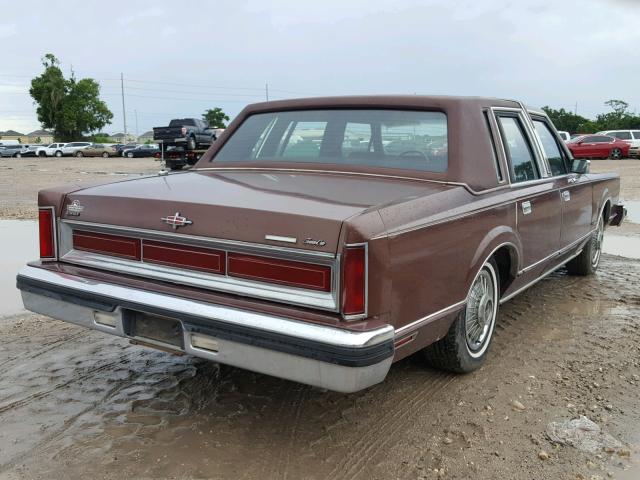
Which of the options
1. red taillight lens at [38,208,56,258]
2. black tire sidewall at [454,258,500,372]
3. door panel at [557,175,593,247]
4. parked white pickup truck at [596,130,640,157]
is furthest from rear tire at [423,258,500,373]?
parked white pickup truck at [596,130,640,157]

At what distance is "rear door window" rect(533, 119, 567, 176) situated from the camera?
15.5ft

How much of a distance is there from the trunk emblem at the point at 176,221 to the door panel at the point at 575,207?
298 cm

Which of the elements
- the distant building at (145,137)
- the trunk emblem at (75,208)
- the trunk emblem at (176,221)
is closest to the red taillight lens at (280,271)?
the trunk emblem at (176,221)

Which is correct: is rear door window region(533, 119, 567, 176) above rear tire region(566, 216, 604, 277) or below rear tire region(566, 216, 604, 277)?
above

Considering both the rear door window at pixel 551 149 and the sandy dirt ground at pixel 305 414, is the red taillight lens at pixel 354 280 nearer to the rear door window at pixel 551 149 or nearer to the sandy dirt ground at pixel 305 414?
the sandy dirt ground at pixel 305 414

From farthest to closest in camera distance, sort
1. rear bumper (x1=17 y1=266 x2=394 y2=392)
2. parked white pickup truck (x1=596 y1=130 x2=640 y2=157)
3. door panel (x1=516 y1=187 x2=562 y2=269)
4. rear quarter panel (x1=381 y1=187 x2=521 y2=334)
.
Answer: parked white pickup truck (x1=596 y1=130 x2=640 y2=157) → door panel (x1=516 y1=187 x2=562 y2=269) → rear quarter panel (x1=381 y1=187 x2=521 y2=334) → rear bumper (x1=17 y1=266 x2=394 y2=392)

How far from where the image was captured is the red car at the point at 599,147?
26.9 meters

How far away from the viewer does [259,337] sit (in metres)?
→ 2.56

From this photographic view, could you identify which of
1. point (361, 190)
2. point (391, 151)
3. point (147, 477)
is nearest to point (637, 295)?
point (391, 151)

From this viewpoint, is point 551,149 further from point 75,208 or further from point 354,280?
point 75,208

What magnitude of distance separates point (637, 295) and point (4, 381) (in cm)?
503

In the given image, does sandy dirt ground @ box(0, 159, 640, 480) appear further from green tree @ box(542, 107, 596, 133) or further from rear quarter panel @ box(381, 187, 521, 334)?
green tree @ box(542, 107, 596, 133)

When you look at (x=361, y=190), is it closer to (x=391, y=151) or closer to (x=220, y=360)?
(x=391, y=151)

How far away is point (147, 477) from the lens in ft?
8.56
